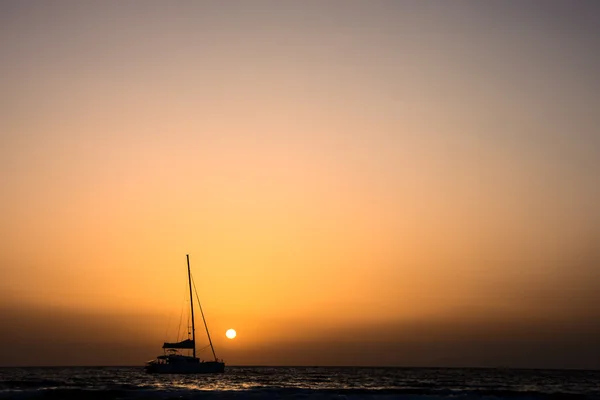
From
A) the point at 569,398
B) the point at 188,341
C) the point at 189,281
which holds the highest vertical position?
the point at 189,281

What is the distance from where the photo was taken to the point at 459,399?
6525 centimetres

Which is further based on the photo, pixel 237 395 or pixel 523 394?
pixel 523 394

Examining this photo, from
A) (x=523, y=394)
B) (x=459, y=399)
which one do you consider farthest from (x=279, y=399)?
(x=523, y=394)

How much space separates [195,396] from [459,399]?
86.4 ft

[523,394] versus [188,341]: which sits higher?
[188,341]

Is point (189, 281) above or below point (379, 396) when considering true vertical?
above

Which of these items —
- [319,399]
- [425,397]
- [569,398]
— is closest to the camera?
[319,399]

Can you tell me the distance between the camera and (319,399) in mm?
62000

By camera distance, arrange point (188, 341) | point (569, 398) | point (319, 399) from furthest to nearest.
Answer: point (188, 341)
point (569, 398)
point (319, 399)

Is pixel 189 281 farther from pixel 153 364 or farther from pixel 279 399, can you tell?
pixel 279 399

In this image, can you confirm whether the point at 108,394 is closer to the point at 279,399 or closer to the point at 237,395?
the point at 237,395

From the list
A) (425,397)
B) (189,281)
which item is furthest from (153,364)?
(425,397)

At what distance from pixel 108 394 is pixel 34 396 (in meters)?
7.64

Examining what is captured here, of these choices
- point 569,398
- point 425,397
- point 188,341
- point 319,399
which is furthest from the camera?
point 188,341
